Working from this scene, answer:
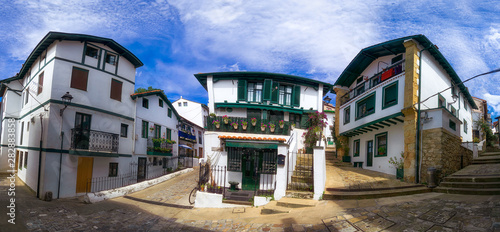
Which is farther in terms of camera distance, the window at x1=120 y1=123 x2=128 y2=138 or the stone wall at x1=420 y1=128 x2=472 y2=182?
the window at x1=120 y1=123 x2=128 y2=138

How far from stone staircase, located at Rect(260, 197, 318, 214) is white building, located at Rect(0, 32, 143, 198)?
10638 millimetres

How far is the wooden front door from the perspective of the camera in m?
13.8

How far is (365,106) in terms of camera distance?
16.8m

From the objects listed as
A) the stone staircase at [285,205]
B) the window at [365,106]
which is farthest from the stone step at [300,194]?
the window at [365,106]

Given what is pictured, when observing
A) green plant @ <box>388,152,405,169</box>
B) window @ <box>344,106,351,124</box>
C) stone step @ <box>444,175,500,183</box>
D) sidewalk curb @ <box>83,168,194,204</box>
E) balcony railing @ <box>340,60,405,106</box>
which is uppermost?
balcony railing @ <box>340,60,405,106</box>

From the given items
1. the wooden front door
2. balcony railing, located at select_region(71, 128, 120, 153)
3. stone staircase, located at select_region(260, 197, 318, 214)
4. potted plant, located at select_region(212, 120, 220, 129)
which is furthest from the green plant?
the wooden front door

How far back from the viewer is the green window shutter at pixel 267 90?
56.0 feet

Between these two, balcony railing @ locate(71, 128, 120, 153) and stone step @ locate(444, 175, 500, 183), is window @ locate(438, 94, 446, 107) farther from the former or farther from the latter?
balcony railing @ locate(71, 128, 120, 153)

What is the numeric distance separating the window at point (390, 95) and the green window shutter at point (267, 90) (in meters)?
6.89

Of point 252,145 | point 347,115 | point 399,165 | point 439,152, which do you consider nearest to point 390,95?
point 399,165

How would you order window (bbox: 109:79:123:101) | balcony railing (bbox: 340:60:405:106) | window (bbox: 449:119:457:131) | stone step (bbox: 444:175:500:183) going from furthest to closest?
window (bbox: 109:79:123:101)
balcony railing (bbox: 340:60:405:106)
window (bbox: 449:119:457:131)
stone step (bbox: 444:175:500:183)

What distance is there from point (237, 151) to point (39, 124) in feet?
34.8

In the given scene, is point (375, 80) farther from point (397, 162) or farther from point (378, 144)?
point (397, 162)

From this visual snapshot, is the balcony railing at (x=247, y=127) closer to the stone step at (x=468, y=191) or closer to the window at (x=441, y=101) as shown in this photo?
the stone step at (x=468, y=191)
